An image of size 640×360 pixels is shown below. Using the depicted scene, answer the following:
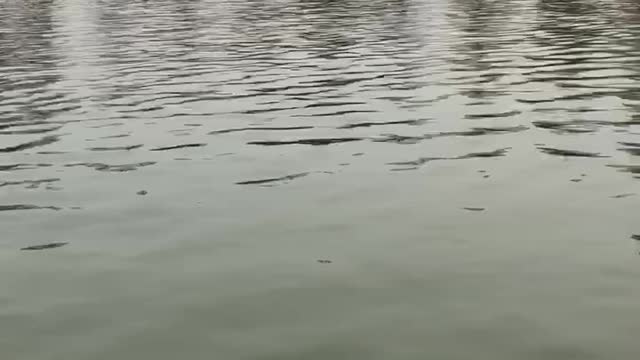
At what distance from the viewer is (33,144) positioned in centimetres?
1959

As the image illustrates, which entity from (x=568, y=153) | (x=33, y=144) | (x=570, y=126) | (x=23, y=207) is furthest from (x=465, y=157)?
(x=33, y=144)

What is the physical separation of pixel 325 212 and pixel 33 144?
8.68 meters

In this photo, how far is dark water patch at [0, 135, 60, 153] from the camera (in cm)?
1903

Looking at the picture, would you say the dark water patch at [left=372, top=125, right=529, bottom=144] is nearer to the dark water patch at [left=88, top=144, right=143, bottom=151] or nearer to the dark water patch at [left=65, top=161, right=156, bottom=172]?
the dark water patch at [left=65, top=161, right=156, bottom=172]

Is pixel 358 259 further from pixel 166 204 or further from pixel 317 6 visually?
pixel 317 6

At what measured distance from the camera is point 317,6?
235 ft

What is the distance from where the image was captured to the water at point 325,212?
9414mm

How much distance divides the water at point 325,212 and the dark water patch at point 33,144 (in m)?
0.13

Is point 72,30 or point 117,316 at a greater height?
point 117,316

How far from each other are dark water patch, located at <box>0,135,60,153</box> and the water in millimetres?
134

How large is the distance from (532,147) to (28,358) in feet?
37.7

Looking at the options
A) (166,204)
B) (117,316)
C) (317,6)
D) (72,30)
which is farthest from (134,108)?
(317,6)

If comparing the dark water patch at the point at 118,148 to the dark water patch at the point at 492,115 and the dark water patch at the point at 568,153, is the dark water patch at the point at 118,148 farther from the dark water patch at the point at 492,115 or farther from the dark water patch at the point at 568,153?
the dark water patch at the point at 568,153

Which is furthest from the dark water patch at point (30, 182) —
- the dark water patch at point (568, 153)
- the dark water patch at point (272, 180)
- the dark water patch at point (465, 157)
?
the dark water patch at point (568, 153)
